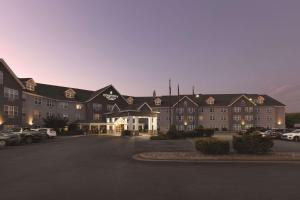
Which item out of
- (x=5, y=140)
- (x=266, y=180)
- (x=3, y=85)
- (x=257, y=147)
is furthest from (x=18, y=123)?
(x=266, y=180)

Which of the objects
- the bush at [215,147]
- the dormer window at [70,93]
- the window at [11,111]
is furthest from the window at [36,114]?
the bush at [215,147]

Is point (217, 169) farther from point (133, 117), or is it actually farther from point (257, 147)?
point (133, 117)

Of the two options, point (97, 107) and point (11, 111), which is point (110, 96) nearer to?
point (97, 107)

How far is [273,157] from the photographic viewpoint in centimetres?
1861

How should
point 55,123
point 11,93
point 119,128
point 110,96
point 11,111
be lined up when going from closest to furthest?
point 11,111 < point 11,93 < point 55,123 < point 119,128 < point 110,96

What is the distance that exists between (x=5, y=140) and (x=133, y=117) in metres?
31.5

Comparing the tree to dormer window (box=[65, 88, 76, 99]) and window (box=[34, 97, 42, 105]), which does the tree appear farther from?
dormer window (box=[65, 88, 76, 99])

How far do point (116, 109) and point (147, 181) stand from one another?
65528 mm

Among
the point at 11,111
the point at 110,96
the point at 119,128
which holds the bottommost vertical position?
the point at 119,128

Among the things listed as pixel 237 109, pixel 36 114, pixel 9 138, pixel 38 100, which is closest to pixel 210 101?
pixel 237 109

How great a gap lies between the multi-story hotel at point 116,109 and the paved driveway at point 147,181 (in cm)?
3580

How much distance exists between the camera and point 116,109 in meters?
77.1

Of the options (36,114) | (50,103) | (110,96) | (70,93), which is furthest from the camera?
(110,96)

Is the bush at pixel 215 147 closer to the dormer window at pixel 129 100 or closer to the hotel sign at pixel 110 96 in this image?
the hotel sign at pixel 110 96
